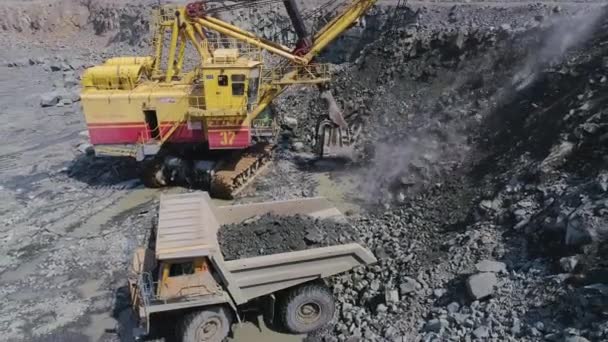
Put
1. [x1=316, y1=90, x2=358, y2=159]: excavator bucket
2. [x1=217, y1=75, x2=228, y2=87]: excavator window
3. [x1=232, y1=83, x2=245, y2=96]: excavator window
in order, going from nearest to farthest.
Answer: [x1=217, y1=75, x2=228, y2=87]: excavator window < [x1=232, y1=83, x2=245, y2=96]: excavator window < [x1=316, y1=90, x2=358, y2=159]: excavator bucket

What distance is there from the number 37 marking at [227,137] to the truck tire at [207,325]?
6.33 meters

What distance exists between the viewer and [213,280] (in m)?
7.27

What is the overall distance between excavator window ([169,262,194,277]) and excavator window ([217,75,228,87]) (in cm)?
650

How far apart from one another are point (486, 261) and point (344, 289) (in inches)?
87.6

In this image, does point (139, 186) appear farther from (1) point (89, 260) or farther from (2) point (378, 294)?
(2) point (378, 294)

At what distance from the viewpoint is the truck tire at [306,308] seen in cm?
792

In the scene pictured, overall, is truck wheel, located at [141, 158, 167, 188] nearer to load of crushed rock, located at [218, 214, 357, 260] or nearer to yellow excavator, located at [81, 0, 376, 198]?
yellow excavator, located at [81, 0, 376, 198]

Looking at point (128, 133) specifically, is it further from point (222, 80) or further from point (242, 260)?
point (242, 260)

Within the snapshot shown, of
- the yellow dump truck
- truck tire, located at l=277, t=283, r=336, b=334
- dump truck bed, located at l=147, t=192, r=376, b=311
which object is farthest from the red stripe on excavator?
truck tire, located at l=277, t=283, r=336, b=334

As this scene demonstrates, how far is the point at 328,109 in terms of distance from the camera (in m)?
14.5

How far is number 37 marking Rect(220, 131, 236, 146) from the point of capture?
43.6ft

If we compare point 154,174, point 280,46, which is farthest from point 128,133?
point 280,46

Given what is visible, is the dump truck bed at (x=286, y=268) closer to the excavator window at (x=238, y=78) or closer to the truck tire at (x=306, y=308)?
the truck tire at (x=306, y=308)

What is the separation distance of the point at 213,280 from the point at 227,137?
6.47 meters
